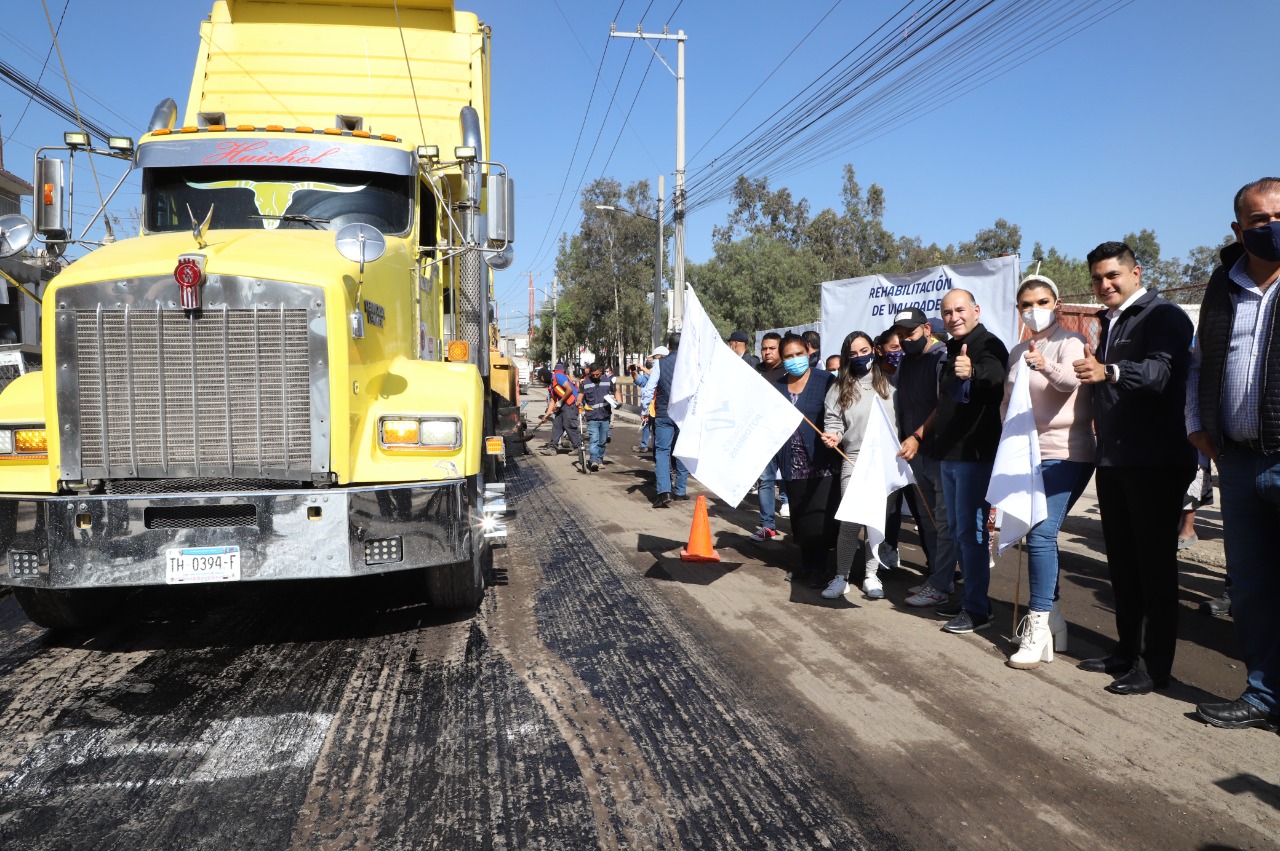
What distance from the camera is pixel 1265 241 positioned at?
3.70 m

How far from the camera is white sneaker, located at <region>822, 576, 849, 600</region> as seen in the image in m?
6.12

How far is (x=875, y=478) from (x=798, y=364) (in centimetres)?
143

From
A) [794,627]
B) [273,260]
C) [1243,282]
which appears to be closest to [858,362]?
[794,627]

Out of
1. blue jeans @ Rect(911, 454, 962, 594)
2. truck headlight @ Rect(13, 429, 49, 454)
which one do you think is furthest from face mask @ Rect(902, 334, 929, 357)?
truck headlight @ Rect(13, 429, 49, 454)

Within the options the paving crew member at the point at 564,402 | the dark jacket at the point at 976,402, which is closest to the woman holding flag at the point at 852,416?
the dark jacket at the point at 976,402

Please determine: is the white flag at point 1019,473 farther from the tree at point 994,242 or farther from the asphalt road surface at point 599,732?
the tree at point 994,242

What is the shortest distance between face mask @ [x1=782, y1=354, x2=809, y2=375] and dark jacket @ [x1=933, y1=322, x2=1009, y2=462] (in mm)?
1716

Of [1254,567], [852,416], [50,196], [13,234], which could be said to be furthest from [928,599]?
[50,196]

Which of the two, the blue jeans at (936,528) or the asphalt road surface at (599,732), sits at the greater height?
the blue jeans at (936,528)

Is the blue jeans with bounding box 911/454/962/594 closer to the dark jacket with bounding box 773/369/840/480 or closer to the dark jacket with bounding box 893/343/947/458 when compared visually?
the dark jacket with bounding box 893/343/947/458

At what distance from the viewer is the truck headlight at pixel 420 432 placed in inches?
190

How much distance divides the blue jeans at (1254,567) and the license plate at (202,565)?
4618mm

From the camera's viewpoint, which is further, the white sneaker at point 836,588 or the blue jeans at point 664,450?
the blue jeans at point 664,450

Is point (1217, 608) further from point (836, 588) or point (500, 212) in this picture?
point (500, 212)
